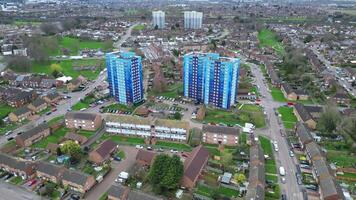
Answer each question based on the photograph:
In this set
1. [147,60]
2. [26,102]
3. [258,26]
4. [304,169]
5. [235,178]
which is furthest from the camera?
[258,26]

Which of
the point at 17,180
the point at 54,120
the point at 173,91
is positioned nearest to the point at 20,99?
the point at 54,120

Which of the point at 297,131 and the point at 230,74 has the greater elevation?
the point at 230,74

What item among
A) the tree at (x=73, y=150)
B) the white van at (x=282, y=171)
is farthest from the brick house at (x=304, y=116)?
the tree at (x=73, y=150)

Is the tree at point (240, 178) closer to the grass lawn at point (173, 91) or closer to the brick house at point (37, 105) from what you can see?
the grass lawn at point (173, 91)

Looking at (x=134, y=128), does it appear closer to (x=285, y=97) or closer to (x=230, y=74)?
(x=230, y=74)

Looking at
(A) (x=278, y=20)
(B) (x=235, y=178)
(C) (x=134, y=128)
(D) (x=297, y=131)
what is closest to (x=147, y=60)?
(C) (x=134, y=128)

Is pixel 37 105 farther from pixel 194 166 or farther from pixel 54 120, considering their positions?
pixel 194 166
